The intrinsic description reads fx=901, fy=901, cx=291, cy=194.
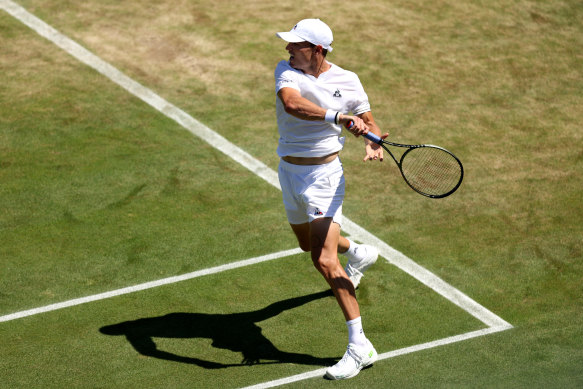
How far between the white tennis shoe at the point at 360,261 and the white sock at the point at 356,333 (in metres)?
1.16

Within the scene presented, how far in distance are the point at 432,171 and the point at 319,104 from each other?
1386mm

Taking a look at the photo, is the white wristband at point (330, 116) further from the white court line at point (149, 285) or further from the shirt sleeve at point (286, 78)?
the white court line at point (149, 285)

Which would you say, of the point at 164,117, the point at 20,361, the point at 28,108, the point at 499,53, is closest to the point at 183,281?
the point at 20,361

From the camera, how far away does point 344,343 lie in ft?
26.2

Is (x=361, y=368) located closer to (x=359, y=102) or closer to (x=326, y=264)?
(x=326, y=264)

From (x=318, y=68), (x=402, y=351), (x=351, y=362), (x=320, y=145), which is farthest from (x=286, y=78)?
(x=402, y=351)

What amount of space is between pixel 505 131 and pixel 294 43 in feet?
17.7

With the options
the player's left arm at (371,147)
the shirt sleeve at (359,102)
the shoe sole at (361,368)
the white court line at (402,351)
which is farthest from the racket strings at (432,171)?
the shoe sole at (361,368)

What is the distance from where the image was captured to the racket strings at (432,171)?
26.6ft

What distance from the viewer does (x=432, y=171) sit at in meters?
8.31

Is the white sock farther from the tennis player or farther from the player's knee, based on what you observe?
the player's knee

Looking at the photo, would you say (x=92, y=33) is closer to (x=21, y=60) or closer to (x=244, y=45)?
(x=21, y=60)

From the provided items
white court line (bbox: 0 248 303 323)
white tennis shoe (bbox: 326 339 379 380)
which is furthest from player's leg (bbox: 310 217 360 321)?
white court line (bbox: 0 248 303 323)

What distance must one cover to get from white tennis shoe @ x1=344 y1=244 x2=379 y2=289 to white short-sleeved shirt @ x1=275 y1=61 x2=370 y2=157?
124 cm
